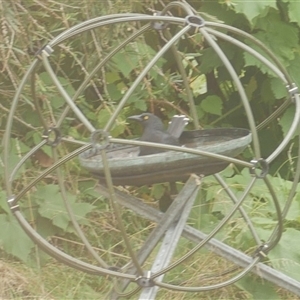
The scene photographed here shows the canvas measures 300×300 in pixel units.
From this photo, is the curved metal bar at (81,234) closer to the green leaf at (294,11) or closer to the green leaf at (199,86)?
the green leaf at (294,11)

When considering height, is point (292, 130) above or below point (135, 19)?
below

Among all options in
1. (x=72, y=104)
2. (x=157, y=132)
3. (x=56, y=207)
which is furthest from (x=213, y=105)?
(x=72, y=104)

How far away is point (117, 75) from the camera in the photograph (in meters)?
2.05

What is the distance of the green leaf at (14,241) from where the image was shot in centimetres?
167

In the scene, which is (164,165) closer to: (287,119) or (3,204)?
(3,204)

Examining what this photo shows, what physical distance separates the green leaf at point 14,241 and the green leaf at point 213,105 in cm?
69

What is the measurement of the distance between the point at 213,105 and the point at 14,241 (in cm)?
74

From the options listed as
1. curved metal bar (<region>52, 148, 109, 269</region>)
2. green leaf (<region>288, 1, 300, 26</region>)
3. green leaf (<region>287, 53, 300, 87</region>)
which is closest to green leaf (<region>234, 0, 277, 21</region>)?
green leaf (<region>288, 1, 300, 26</region>)

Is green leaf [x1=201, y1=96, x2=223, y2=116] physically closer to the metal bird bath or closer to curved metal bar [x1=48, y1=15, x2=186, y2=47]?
the metal bird bath

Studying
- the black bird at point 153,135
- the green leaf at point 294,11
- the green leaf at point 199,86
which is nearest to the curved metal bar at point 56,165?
the black bird at point 153,135

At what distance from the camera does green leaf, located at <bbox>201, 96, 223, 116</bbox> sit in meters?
2.08

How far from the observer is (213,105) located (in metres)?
2.08

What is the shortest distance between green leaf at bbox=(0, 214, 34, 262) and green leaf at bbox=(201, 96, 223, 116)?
2.28 feet

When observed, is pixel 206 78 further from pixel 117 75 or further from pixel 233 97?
pixel 117 75
